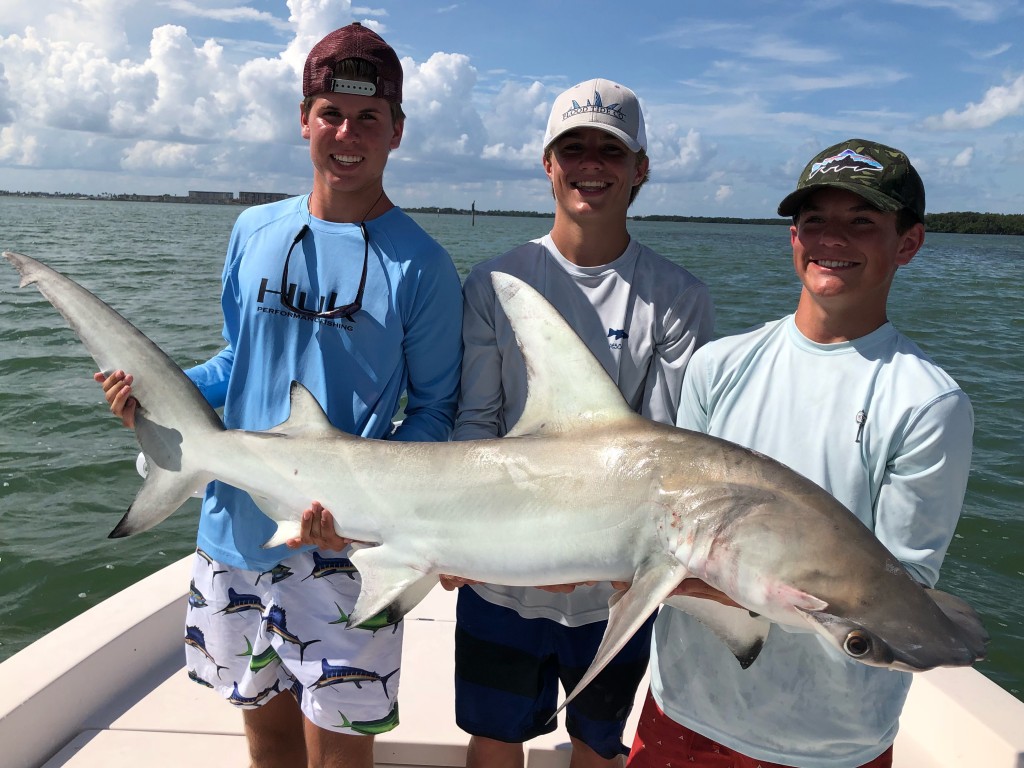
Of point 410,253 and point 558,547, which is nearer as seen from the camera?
point 558,547

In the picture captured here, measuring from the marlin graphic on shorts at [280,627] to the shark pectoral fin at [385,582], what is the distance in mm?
500

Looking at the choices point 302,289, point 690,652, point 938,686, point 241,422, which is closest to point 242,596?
point 241,422

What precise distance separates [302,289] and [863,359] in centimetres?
170

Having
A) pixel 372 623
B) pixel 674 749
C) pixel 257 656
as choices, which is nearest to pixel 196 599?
pixel 257 656

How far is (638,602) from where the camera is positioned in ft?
5.52

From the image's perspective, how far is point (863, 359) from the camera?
6.68 ft

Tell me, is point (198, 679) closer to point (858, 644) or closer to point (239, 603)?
point (239, 603)

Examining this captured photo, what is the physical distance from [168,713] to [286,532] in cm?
181

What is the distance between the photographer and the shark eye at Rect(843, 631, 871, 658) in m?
1.51

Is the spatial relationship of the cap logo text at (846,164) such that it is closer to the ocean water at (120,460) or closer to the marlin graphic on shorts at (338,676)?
the ocean water at (120,460)

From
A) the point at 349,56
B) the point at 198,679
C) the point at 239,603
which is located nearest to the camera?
the point at 349,56

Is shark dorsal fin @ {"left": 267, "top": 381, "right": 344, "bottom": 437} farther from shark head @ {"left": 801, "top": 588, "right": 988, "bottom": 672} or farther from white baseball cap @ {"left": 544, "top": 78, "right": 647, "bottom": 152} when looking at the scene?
shark head @ {"left": 801, "top": 588, "right": 988, "bottom": 672}

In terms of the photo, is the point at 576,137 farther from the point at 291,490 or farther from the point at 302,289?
the point at 291,490

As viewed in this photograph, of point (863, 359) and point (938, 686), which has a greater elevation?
point (863, 359)
